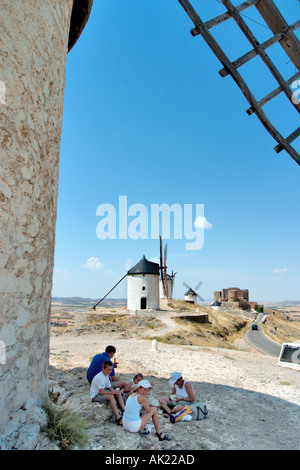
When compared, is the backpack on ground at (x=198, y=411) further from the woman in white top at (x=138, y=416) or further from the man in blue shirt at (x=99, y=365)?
the man in blue shirt at (x=99, y=365)

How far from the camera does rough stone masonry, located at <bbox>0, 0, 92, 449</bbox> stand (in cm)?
222

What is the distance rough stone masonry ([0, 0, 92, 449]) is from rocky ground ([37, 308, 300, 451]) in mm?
536

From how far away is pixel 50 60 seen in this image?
3.00m

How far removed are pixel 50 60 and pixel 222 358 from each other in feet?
30.3

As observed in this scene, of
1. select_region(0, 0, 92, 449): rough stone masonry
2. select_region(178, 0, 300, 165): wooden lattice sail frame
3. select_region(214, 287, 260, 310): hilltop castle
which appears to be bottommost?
select_region(214, 287, 260, 310): hilltop castle

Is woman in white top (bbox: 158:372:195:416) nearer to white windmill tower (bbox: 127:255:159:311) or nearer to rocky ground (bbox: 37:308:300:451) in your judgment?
rocky ground (bbox: 37:308:300:451)

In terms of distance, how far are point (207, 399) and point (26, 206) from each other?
459 cm

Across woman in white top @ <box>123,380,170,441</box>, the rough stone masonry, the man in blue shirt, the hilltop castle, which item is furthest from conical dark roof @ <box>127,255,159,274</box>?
the hilltop castle

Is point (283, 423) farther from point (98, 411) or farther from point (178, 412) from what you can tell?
point (98, 411)

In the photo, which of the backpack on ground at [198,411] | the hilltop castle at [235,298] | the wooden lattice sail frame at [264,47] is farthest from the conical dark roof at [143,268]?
the hilltop castle at [235,298]
